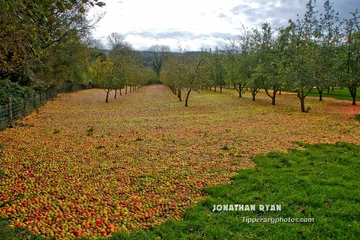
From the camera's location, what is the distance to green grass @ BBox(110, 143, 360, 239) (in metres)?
3.45

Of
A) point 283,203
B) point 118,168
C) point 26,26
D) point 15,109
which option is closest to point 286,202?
point 283,203

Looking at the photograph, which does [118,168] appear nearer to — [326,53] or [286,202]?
[286,202]

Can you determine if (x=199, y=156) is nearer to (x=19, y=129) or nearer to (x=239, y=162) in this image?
(x=239, y=162)

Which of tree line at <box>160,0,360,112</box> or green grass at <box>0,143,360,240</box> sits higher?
tree line at <box>160,0,360,112</box>

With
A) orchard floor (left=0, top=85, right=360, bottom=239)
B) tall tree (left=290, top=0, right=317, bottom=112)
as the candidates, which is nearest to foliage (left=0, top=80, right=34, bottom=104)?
orchard floor (left=0, top=85, right=360, bottom=239)

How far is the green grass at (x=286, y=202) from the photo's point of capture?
3.45m

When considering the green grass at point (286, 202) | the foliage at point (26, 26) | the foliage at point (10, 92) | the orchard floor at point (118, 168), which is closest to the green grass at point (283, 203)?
the green grass at point (286, 202)

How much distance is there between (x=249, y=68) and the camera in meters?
23.8

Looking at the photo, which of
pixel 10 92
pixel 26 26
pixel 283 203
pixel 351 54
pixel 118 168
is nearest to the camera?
pixel 283 203

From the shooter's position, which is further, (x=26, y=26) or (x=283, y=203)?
(x=26, y=26)

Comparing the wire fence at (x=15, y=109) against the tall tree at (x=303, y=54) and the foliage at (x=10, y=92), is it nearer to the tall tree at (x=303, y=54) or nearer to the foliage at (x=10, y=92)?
the foliage at (x=10, y=92)

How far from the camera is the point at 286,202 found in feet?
14.0

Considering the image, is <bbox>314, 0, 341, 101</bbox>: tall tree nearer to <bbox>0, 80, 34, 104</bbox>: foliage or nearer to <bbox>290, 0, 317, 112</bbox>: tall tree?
<bbox>290, 0, 317, 112</bbox>: tall tree

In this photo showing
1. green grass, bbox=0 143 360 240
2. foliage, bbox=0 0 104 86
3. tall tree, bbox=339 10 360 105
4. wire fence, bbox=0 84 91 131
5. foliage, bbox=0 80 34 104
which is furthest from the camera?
tall tree, bbox=339 10 360 105
